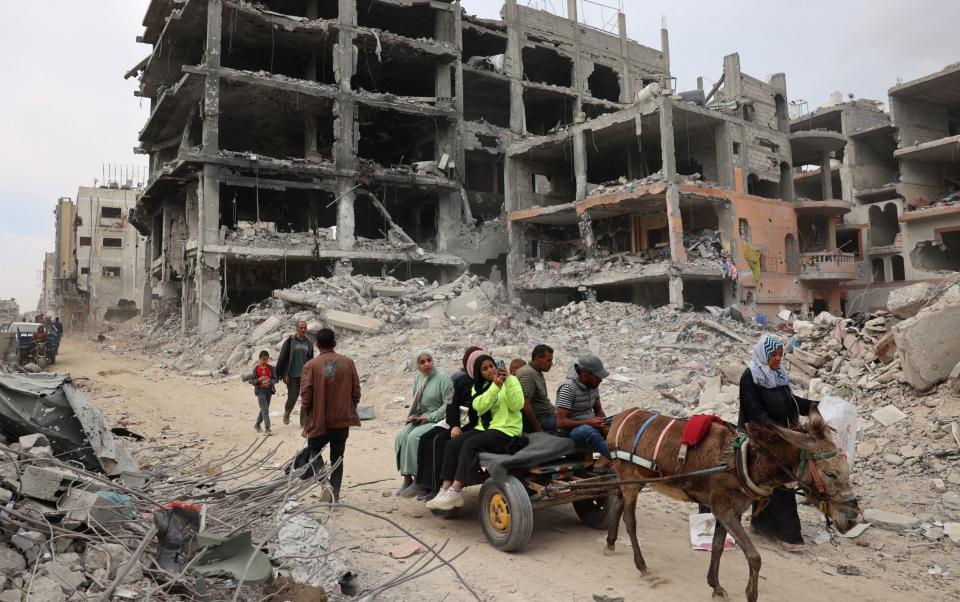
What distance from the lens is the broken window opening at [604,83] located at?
36.0 meters

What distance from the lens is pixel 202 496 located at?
4.55m

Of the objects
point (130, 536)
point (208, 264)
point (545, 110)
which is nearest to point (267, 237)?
point (208, 264)

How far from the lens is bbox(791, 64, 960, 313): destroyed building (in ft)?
93.8

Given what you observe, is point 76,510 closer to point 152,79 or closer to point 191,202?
point 191,202

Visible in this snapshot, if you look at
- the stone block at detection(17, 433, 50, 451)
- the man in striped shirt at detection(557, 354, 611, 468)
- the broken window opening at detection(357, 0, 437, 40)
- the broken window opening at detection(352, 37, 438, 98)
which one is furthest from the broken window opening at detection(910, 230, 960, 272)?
the stone block at detection(17, 433, 50, 451)

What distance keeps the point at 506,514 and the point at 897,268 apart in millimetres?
35594

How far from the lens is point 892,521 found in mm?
5656

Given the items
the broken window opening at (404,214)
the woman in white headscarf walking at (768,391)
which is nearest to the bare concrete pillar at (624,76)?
the broken window opening at (404,214)

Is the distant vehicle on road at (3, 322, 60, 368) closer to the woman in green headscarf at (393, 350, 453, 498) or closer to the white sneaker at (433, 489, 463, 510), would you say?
the woman in green headscarf at (393, 350, 453, 498)

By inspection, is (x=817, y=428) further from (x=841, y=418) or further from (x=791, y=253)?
(x=791, y=253)

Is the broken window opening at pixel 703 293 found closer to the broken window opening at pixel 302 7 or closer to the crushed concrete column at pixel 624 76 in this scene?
the crushed concrete column at pixel 624 76

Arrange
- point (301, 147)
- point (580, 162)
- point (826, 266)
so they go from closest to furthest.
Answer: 1. point (580, 162)
2. point (826, 266)
3. point (301, 147)

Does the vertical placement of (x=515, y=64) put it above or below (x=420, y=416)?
above

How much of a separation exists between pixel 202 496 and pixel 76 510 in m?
1.09
